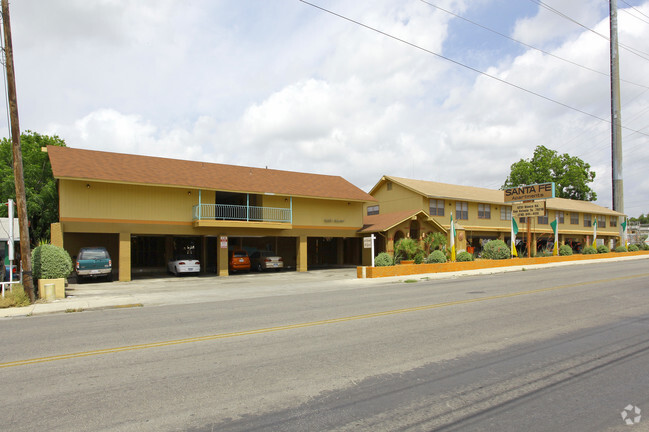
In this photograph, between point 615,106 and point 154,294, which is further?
point 615,106

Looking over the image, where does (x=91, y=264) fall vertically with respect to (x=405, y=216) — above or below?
below

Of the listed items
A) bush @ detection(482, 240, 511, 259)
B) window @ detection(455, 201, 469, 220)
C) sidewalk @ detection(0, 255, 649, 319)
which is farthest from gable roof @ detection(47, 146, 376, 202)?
window @ detection(455, 201, 469, 220)

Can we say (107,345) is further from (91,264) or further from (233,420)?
(91,264)

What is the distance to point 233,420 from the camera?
4555mm

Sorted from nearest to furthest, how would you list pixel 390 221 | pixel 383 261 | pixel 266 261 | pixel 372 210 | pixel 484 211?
pixel 383 261 → pixel 266 261 → pixel 390 221 → pixel 484 211 → pixel 372 210

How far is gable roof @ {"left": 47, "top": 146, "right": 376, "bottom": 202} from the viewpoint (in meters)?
24.0

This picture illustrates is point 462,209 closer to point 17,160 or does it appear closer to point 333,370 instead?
point 17,160

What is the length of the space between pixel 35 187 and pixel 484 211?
39.1m

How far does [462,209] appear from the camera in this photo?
A: 40.7 metres

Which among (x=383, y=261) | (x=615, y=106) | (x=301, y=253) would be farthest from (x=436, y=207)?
(x=615, y=106)

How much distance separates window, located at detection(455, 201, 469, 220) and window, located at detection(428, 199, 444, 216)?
1.92 m

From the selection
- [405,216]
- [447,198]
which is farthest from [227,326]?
[447,198]

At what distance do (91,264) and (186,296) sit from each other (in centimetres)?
894

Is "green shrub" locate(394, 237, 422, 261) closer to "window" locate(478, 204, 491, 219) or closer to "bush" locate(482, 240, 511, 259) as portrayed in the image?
"bush" locate(482, 240, 511, 259)
